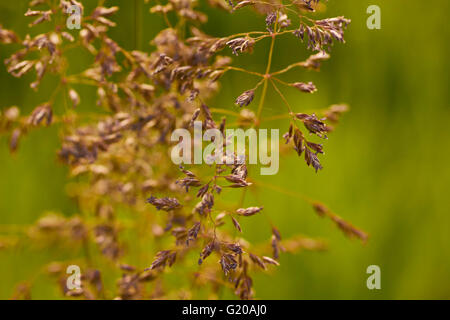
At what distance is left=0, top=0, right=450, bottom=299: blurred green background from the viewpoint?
156 cm

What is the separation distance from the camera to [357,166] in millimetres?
1610

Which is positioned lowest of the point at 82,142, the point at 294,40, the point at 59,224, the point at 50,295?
the point at 50,295

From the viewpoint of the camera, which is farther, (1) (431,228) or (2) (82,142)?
(1) (431,228)

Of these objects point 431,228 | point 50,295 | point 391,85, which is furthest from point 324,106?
point 50,295

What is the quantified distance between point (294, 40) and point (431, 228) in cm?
83

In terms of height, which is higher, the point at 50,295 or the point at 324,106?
the point at 324,106

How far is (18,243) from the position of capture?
120cm

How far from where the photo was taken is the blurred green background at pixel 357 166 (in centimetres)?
156

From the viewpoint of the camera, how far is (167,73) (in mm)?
989

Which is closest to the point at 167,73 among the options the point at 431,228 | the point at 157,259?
the point at 157,259

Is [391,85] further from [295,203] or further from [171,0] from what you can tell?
[171,0]
